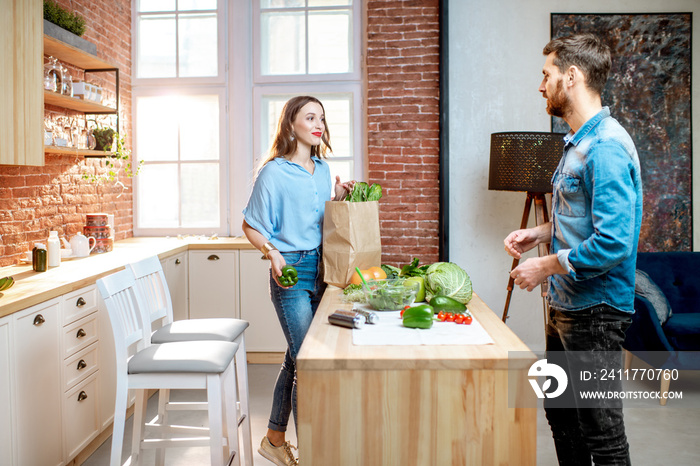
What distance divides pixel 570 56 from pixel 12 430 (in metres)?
2.47

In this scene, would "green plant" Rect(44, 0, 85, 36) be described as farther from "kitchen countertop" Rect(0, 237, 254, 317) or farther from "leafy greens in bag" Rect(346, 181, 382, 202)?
"leafy greens in bag" Rect(346, 181, 382, 202)

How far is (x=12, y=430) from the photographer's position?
2291mm

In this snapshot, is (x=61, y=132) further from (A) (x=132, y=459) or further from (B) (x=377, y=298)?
(B) (x=377, y=298)

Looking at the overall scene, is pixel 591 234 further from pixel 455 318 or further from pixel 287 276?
pixel 287 276

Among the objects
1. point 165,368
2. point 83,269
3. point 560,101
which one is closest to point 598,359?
point 560,101

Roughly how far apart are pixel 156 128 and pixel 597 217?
4.30 meters

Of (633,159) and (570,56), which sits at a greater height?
(570,56)

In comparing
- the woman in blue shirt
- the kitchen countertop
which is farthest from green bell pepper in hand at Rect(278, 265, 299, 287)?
the kitchen countertop

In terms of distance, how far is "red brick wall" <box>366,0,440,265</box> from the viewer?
15.1 feet

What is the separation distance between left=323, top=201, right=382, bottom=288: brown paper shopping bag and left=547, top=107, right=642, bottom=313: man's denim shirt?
783 mm

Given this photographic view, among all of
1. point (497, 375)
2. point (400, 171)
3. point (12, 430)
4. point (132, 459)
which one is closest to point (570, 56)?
point (497, 375)

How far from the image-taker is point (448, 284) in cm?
216

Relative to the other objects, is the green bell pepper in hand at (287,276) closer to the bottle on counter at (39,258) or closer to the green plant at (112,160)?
the bottle on counter at (39,258)

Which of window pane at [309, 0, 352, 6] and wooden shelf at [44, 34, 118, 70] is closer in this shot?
wooden shelf at [44, 34, 118, 70]
